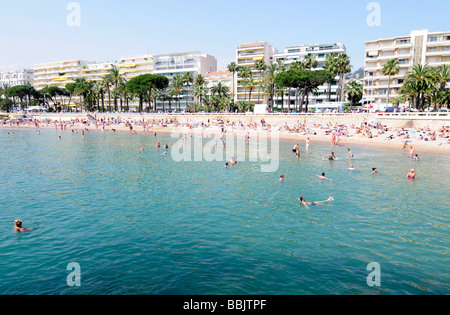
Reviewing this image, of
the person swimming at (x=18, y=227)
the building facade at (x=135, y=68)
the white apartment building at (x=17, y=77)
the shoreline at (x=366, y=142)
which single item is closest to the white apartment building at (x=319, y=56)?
the building facade at (x=135, y=68)

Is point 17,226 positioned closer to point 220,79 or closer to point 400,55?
point 400,55

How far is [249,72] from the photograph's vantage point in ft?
307

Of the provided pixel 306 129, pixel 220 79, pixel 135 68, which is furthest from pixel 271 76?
pixel 135 68

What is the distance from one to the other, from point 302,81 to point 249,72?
2249cm

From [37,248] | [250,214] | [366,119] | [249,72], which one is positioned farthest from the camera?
[249,72]

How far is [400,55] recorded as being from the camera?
80625mm

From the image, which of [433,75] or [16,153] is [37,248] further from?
[433,75]

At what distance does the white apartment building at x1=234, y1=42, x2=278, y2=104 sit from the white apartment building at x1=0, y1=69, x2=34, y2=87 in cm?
12103

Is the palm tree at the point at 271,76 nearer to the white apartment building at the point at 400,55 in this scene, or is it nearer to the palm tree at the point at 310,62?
the palm tree at the point at 310,62

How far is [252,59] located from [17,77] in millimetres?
132108

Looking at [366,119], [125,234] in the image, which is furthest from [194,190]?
[366,119]

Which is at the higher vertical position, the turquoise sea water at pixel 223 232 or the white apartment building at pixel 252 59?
the white apartment building at pixel 252 59

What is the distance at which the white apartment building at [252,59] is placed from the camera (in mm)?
103375

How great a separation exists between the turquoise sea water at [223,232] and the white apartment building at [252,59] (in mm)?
77765
